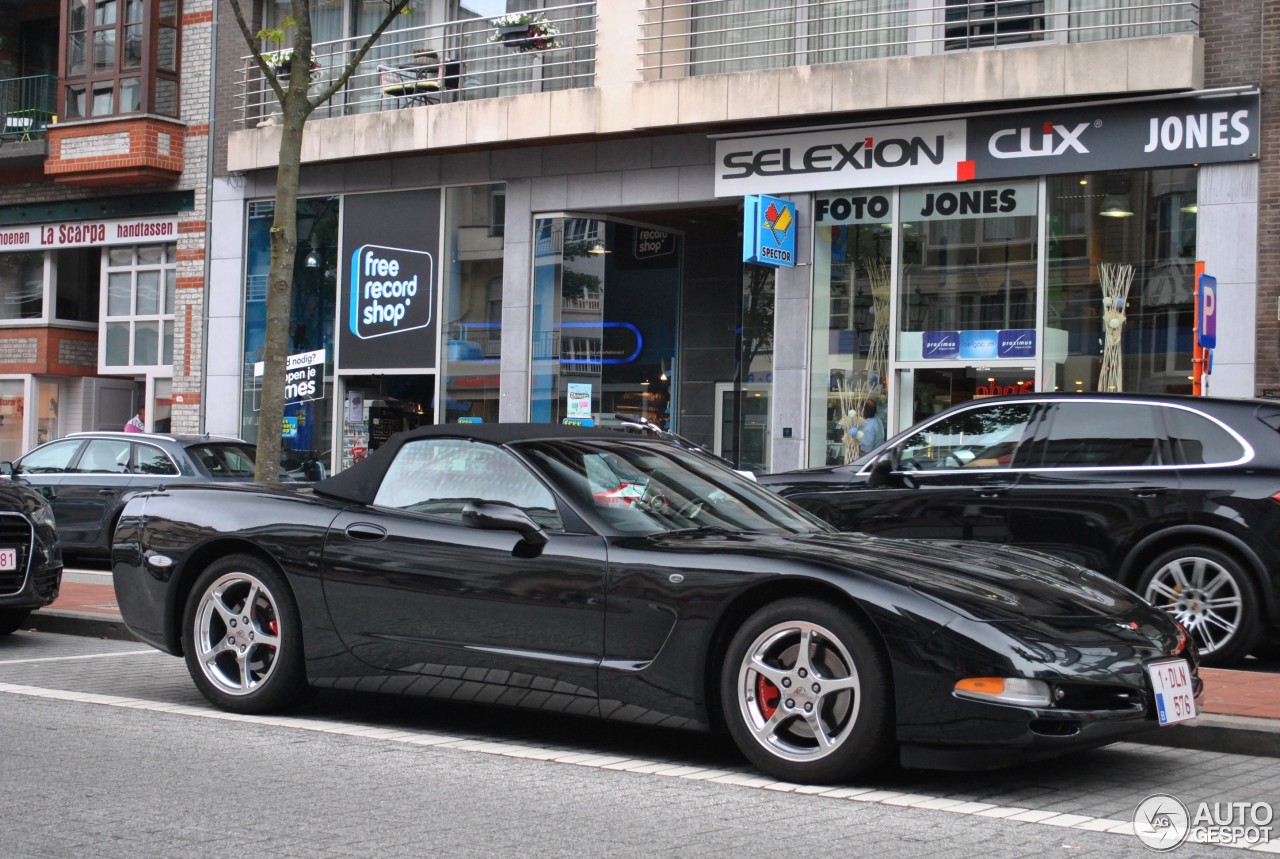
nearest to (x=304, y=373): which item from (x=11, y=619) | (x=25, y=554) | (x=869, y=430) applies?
(x=869, y=430)

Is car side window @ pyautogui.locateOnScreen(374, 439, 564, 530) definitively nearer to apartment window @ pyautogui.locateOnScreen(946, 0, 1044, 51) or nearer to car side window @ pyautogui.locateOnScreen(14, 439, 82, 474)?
car side window @ pyautogui.locateOnScreen(14, 439, 82, 474)

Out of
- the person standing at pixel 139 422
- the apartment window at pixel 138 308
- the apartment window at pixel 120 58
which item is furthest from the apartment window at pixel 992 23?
the person standing at pixel 139 422

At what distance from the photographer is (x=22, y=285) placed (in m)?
26.3

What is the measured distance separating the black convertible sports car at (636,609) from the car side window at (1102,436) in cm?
313

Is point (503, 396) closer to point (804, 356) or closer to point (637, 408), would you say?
point (637, 408)

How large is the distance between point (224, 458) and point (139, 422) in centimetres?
924

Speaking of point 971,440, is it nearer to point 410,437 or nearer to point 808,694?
point 410,437

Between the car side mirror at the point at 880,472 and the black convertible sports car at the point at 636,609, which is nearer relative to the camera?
the black convertible sports car at the point at 636,609

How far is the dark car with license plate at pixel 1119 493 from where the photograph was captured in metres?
8.73

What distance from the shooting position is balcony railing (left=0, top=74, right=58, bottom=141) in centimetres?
2534

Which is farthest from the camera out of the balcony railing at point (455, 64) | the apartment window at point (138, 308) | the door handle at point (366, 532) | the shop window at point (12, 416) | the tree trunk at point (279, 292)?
the shop window at point (12, 416)

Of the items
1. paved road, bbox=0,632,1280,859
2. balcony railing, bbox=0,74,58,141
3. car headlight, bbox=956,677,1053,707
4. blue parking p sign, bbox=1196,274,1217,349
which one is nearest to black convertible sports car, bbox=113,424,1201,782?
car headlight, bbox=956,677,1053,707

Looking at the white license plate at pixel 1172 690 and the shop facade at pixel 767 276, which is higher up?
the shop facade at pixel 767 276
